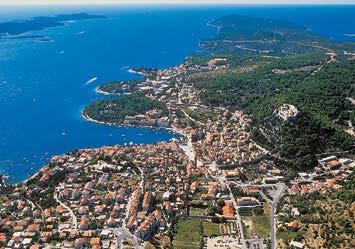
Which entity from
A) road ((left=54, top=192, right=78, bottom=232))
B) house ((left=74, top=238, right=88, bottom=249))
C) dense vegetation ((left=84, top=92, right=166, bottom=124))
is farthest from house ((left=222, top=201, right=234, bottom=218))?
dense vegetation ((left=84, top=92, right=166, bottom=124))

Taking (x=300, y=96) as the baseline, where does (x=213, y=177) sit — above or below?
below

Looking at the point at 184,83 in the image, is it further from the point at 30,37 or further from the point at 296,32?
the point at 30,37

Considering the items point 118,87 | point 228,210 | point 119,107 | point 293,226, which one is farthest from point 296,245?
point 118,87

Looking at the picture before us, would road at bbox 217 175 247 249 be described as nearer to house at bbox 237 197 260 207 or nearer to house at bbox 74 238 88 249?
house at bbox 237 197 260 207

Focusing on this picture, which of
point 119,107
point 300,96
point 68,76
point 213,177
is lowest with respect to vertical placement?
point 68,76

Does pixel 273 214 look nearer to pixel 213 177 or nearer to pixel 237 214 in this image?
pixel 237 214

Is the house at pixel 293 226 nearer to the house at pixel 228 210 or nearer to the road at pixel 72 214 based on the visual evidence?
the house at pixel 228 210

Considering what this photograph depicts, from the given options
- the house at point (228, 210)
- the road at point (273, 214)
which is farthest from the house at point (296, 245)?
the house at point (228, 210)
